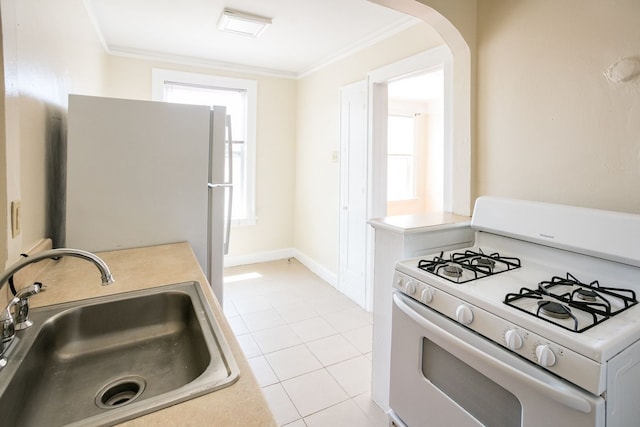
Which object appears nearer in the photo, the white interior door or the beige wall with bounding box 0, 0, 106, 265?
the beige wall with bounding box 0, 0, 106, 265

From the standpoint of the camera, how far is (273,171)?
177 inches

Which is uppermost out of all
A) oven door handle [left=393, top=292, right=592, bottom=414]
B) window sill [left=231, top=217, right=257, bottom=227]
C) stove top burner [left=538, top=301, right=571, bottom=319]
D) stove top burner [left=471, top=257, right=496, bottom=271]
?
window sill [left=231, top=217, right=257, bottom=227]

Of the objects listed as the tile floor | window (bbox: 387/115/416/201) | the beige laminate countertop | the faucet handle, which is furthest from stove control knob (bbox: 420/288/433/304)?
window (bbox: 387/115/416/201)

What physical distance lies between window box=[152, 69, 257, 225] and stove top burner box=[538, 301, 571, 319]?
3.61 metres

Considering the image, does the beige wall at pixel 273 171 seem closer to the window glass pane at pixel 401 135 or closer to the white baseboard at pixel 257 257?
the white baseboard at pixel 257 257

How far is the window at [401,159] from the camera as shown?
5910 mm

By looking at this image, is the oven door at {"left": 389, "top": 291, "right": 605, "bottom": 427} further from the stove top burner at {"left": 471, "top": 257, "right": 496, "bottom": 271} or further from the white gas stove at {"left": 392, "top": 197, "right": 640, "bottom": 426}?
the stove top burner at {"left": 471, "top": 257, "right": 496, "bottom": 271}

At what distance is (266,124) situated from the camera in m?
4.37

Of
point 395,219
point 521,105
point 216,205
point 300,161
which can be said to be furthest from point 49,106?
point 300,161

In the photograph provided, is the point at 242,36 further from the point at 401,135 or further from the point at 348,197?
the point at 401,135

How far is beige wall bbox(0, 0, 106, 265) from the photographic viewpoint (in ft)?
3.56

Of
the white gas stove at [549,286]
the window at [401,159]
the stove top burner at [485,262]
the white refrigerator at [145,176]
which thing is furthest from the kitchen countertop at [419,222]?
the window at [401,159]

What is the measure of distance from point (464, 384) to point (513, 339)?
315mm

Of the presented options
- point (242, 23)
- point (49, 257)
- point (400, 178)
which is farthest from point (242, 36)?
point (400, 178)
